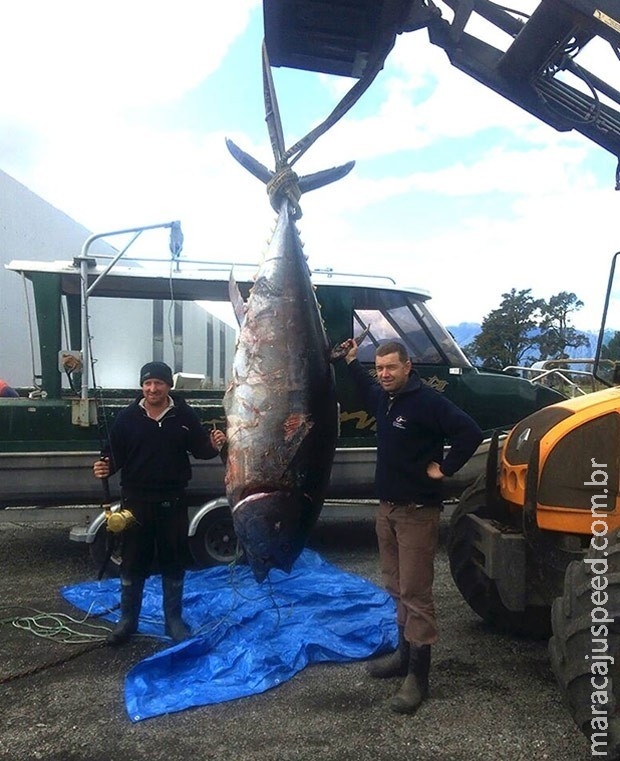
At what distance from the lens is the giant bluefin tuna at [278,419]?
2.79 meters

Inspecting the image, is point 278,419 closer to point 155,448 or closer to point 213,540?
point 155,448

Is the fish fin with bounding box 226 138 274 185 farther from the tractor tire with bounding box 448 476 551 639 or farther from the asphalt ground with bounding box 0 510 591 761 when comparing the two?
the asphalt ground with bounding box 0 510 591 761

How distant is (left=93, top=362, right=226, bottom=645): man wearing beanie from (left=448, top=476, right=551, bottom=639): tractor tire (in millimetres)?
1602

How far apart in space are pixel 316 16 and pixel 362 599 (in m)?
3.61

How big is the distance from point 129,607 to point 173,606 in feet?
0.94

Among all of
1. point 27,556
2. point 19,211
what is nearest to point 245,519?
point 27,556

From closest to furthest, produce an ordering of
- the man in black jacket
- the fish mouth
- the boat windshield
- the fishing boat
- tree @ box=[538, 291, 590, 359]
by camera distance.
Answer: the fish mouth → the man in black jacket → the fishing boat → the boat windshield → tree @ box=[538, 291, 590, 359]

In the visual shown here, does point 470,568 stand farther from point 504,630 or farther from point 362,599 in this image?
point 362,599

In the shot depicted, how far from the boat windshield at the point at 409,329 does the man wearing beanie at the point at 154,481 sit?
2.51 meters

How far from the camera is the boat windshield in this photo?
243 inches

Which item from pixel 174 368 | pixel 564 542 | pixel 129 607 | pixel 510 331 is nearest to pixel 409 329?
pixel 174 368

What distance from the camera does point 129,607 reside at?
4.11m

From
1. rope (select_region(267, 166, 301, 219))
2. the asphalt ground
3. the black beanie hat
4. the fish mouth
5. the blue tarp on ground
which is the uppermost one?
rope (select_region(267, 166, 301, 219))

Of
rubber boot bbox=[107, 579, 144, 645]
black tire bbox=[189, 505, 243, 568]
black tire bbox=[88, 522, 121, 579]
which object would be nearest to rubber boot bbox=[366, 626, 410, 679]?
rubber boot bbox=[107, 579, 144, 645]
